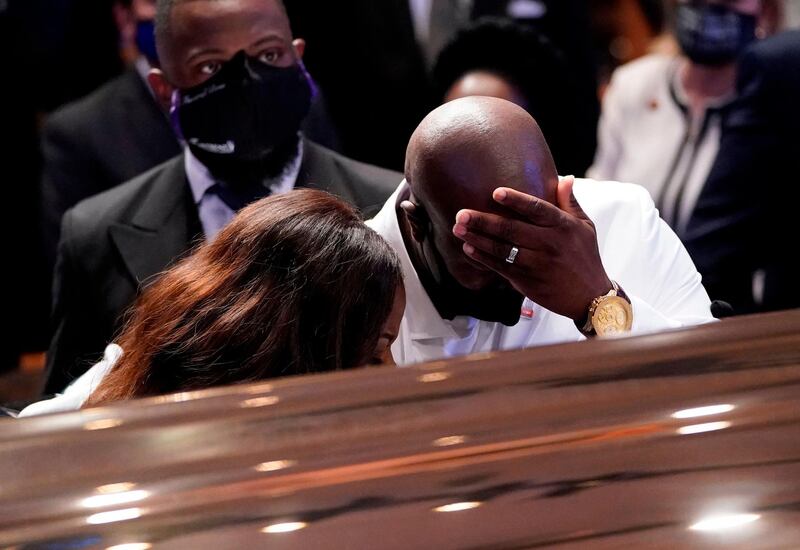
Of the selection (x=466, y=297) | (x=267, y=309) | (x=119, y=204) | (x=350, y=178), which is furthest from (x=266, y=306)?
(x=119, y=204)

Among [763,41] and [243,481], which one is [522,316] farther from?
[763,41]

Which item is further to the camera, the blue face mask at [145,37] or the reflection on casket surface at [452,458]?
the blue face mask at [145,37]

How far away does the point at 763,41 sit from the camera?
2572 mm

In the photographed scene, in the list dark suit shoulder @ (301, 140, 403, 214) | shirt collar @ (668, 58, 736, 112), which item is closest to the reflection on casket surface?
dark suit shoulder @ (301, 140, 403, 214)

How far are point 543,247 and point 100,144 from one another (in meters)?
1.54

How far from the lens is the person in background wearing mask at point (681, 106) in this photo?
9.44ft

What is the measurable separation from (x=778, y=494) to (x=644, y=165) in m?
2.49

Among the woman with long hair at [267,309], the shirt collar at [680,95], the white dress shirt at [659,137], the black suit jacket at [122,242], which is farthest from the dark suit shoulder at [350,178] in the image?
the shirt collar at [680,95]

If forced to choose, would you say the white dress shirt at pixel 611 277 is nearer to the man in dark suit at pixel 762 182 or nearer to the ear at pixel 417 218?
the ear at pixel 417 218

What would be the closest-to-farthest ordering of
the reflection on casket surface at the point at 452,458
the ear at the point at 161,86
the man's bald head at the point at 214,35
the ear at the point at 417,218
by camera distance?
the reflection on casket surface at the point at 452,458 < the ear at the point at 417,218 < the man's bald head at the point at 214,35 < the ear at the point at 161,86

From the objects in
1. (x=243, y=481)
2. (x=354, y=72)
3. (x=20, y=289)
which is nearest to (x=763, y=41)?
(x=354, y=72)

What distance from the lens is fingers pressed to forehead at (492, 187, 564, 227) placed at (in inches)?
53.5

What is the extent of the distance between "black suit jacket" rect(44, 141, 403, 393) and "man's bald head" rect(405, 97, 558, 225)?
0.42 m

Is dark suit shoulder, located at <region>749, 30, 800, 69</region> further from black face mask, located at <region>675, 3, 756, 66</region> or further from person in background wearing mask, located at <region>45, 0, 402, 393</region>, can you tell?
person in background wearing mask, located at <region>45, 0, 402, 393</region>
